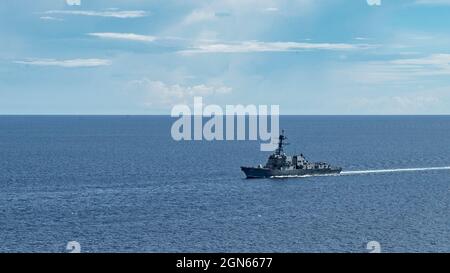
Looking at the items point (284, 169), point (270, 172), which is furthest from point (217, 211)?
point (284, 169)

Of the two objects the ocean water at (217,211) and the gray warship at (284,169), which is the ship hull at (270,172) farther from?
the ocean water at (217,211)

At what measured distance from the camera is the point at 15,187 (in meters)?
140

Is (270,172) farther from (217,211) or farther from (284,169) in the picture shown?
(217,211)

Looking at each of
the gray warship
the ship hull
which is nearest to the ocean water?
the ship hull

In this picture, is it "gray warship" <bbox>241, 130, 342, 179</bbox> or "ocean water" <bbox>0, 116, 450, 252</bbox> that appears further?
"gray warship" <bbox>241, 130, 342, 179</bbox>

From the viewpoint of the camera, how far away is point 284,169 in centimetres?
16062

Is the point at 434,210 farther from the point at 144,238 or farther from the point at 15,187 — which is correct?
the point at 15,187

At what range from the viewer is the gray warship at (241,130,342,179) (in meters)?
159

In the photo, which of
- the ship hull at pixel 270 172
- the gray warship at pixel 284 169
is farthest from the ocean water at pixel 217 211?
the gray warship at pixel 284 169

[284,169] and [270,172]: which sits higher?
[284,169]

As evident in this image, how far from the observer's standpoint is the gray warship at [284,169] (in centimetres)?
15875

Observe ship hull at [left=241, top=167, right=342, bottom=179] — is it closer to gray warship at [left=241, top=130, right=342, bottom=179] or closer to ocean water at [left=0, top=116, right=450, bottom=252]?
gray warship at [left=241, top=130, right=342, bottom=179]
